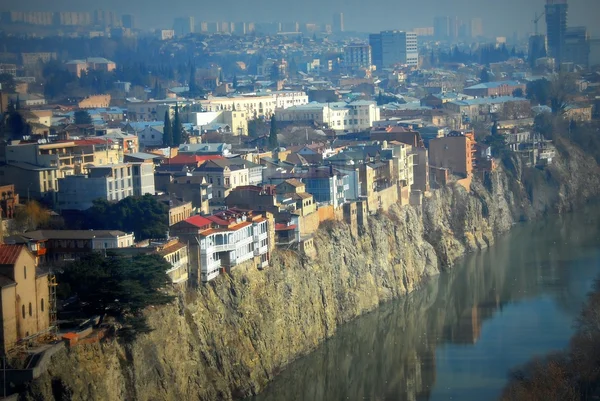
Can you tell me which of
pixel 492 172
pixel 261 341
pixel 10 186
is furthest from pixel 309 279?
pixel 492 172

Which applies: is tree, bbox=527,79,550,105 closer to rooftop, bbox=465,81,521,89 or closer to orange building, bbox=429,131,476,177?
rooftop, bbox=465,81,521,89

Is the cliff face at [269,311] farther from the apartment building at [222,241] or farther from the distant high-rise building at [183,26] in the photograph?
the distant high-rise building at [183,26]

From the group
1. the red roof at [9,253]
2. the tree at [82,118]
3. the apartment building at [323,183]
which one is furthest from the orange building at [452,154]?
the red roof at [9,253]

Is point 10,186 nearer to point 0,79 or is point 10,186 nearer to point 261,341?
point 261,341

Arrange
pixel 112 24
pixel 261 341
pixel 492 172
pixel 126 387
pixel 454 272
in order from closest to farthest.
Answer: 1. pixel 126 387
2. pixel 261 341
3. pixel 454 272
4. pixel 492 172
5. pixel 112 24

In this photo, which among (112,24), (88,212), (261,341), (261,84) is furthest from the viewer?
(112,24)

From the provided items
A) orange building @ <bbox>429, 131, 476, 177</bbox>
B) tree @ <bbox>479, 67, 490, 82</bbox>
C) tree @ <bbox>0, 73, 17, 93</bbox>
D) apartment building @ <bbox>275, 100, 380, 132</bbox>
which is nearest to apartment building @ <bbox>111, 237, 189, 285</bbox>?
orange building @ <bbox>429, 131, 476, 177</bbox>

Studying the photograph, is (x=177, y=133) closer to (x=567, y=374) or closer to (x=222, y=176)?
(x=222, y=176)
